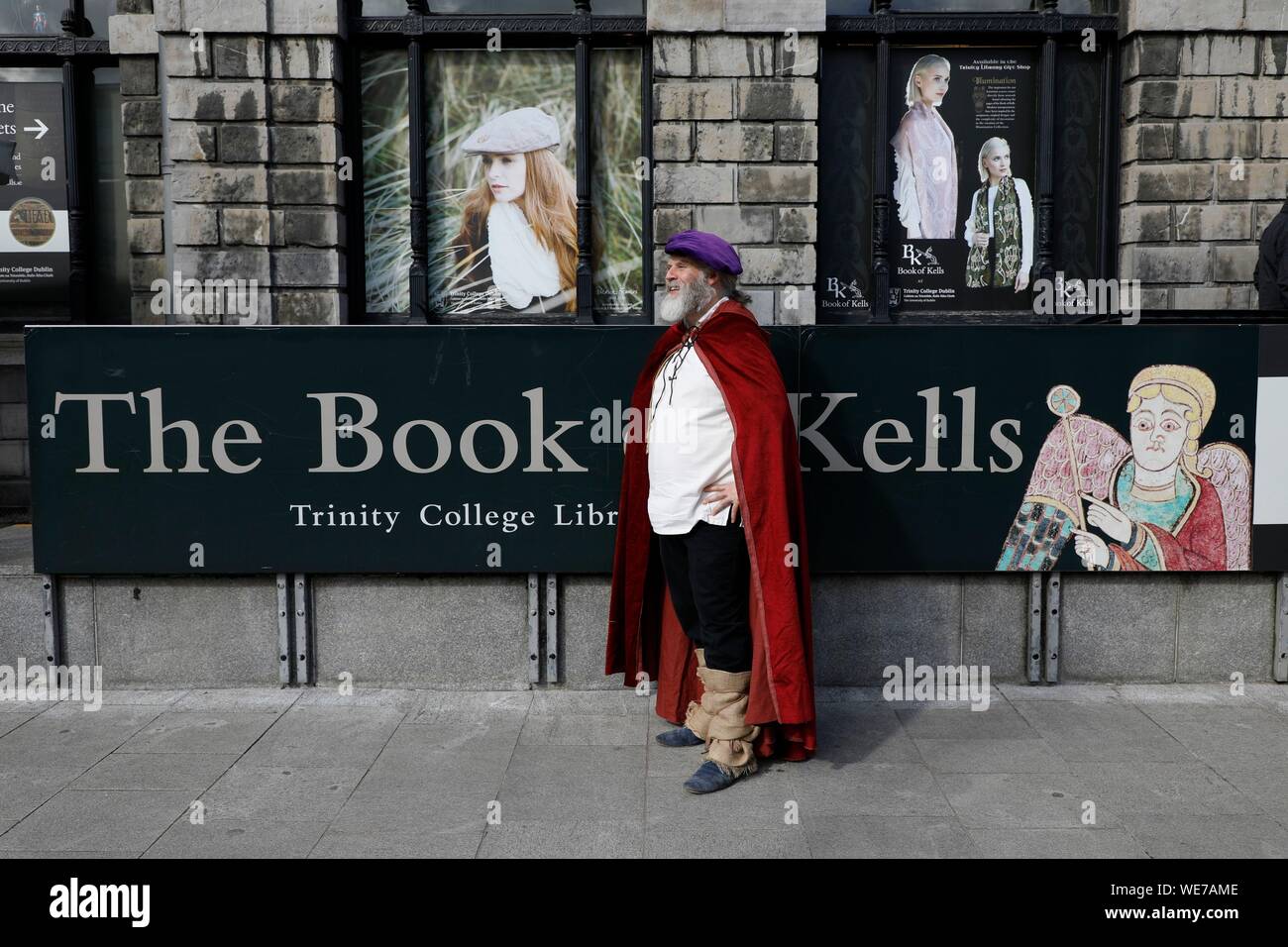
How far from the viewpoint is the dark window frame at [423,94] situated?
32.1ft

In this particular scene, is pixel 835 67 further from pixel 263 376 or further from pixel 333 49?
pixel 263 376

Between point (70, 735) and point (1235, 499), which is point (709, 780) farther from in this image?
point (1235, 499)

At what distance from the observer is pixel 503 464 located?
17.1 feet

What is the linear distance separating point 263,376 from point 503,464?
1.31 m

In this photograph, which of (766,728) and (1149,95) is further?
(1149,95)

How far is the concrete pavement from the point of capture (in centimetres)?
363

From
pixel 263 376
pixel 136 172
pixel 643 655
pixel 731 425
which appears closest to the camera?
pixel 731 425

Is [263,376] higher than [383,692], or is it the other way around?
[263,376]

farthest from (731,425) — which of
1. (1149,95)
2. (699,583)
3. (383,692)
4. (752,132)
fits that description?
(1149,95)

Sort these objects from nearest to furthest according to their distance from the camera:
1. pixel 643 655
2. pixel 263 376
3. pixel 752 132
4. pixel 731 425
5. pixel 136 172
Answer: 1. pixel 731 425
2. pixel 643 655
3. pixel 263 376
4. pixel 752 132
5. pixel 136 172

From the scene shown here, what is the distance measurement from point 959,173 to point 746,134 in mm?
2220

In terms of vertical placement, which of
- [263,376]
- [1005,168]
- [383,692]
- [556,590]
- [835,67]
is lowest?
[383,692]

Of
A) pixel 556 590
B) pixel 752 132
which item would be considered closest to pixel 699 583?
pixel 556 590

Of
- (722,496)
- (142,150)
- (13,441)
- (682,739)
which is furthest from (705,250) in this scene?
(13,441)
